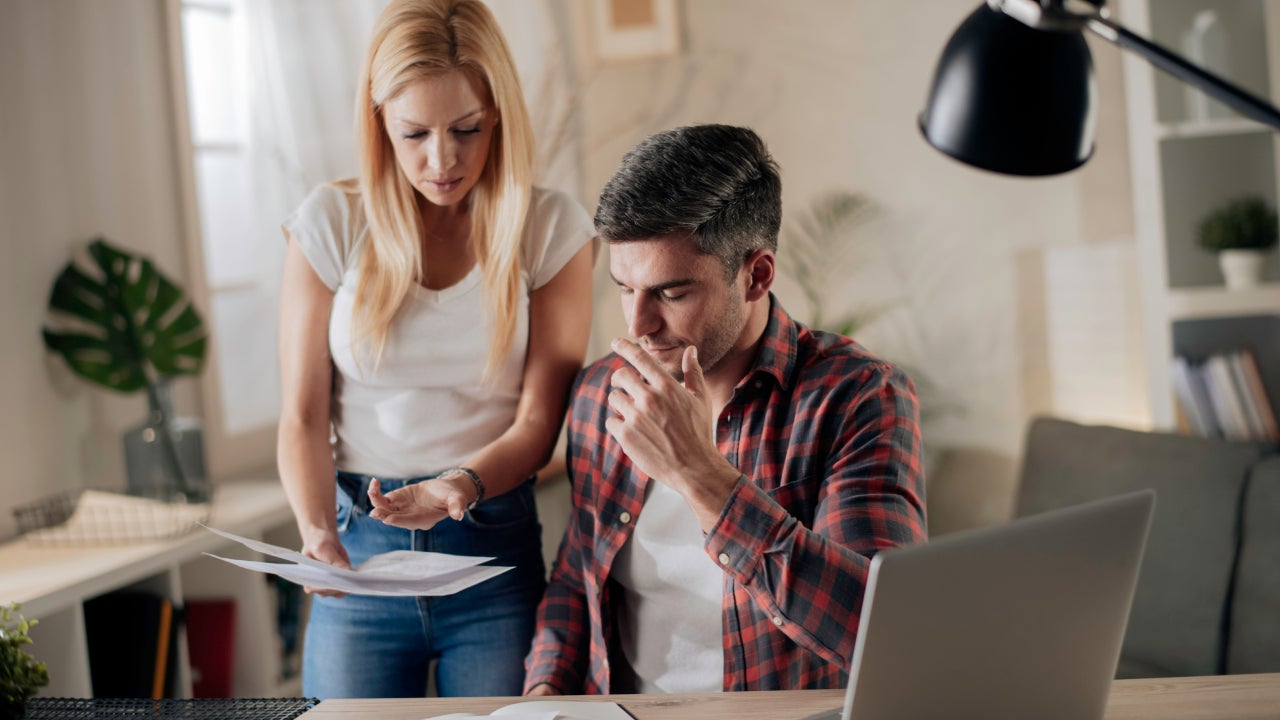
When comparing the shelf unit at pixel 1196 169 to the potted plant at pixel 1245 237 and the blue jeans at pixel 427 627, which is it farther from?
the blue jeans at pixel 427 627

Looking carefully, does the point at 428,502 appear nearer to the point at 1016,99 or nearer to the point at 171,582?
the point at 1016,99

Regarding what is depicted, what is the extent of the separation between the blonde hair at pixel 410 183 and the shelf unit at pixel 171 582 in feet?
2.91

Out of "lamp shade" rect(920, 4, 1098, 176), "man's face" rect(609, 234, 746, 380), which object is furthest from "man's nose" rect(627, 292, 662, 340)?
"lamp shade" rect(920, 4, 1098, 176)

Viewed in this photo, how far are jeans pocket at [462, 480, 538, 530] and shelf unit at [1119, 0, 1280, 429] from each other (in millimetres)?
2068

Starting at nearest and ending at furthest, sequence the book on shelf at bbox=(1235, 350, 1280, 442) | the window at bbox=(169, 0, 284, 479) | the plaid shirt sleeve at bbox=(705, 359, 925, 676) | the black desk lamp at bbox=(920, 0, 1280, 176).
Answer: the black desk lamp at bbox=(920, 0, 1280, 176) < the plaid shirt sleeve at bbox=(705, 359, 925, 676) < the book on shelf at bbox=(1235, 350, 1280, 442) < the window at bbox=(169, 0, 284, 479)

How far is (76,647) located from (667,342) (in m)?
1.33

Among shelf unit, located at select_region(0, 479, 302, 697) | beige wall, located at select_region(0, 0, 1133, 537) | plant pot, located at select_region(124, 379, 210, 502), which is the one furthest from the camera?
beige wall, located at select_region(0, 0, 1133, 537)

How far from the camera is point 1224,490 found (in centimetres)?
260

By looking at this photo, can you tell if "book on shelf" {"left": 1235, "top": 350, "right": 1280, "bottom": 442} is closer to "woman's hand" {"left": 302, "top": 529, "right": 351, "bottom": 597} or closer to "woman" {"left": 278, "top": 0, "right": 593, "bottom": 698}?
"woman" {"left": 278, "top": 0, "right": 593, "bottom": 698}

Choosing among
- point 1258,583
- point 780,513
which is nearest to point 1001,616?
point 780,513

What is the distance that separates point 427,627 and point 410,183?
0.67 meters

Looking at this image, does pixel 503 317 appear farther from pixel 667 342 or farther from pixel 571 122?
pixel 571 122

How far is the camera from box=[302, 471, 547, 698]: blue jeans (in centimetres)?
165

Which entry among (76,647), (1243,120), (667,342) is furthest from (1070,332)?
(76,647)
